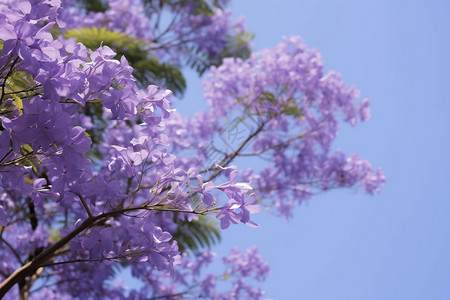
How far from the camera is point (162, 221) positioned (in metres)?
5.52

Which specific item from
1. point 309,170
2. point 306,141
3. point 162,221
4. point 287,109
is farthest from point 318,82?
point 162,221

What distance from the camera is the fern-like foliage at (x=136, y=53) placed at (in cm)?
598

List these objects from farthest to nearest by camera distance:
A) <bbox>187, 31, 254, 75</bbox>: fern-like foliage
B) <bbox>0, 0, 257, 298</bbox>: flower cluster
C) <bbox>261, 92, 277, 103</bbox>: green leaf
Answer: <bbox>187, 31, 254, 75</bbox>: fern-like foliage → <bbox>261, 92, 277, 103</bbox>: green leaf → <bbox>0, 0, 257, 298</bbox>: flower cluster

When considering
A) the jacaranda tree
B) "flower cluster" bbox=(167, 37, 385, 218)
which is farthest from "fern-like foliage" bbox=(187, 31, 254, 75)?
"flower cluster" bbox=(167, 37, 385, 218)

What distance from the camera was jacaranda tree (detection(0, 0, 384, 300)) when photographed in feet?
6.70

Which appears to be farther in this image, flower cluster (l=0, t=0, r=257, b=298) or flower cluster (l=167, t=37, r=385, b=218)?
flower cluster (l=167, t=37, r=385, b=218)

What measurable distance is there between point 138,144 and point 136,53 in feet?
14.8

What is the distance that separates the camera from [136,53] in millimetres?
6598

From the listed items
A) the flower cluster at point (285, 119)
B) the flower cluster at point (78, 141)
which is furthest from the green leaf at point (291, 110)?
the flower cluster at point (78, 141)

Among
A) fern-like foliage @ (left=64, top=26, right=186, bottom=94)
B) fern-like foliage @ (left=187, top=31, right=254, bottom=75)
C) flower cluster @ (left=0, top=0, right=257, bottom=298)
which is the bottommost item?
flower cluster @ (left=0, top=0, right=257, bottom=298)

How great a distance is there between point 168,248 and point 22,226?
16.0ft

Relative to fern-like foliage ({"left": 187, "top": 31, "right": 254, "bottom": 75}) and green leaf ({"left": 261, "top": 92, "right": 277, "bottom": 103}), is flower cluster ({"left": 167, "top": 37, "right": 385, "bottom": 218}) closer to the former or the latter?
green leaf ({"left": 261, "top": 92, "right": 277, "bottom": 103})

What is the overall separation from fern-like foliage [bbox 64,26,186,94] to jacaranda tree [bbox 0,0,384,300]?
25 millimetres

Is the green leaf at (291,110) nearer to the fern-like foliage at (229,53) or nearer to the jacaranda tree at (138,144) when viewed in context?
the jacaranda tree at (138,144)
